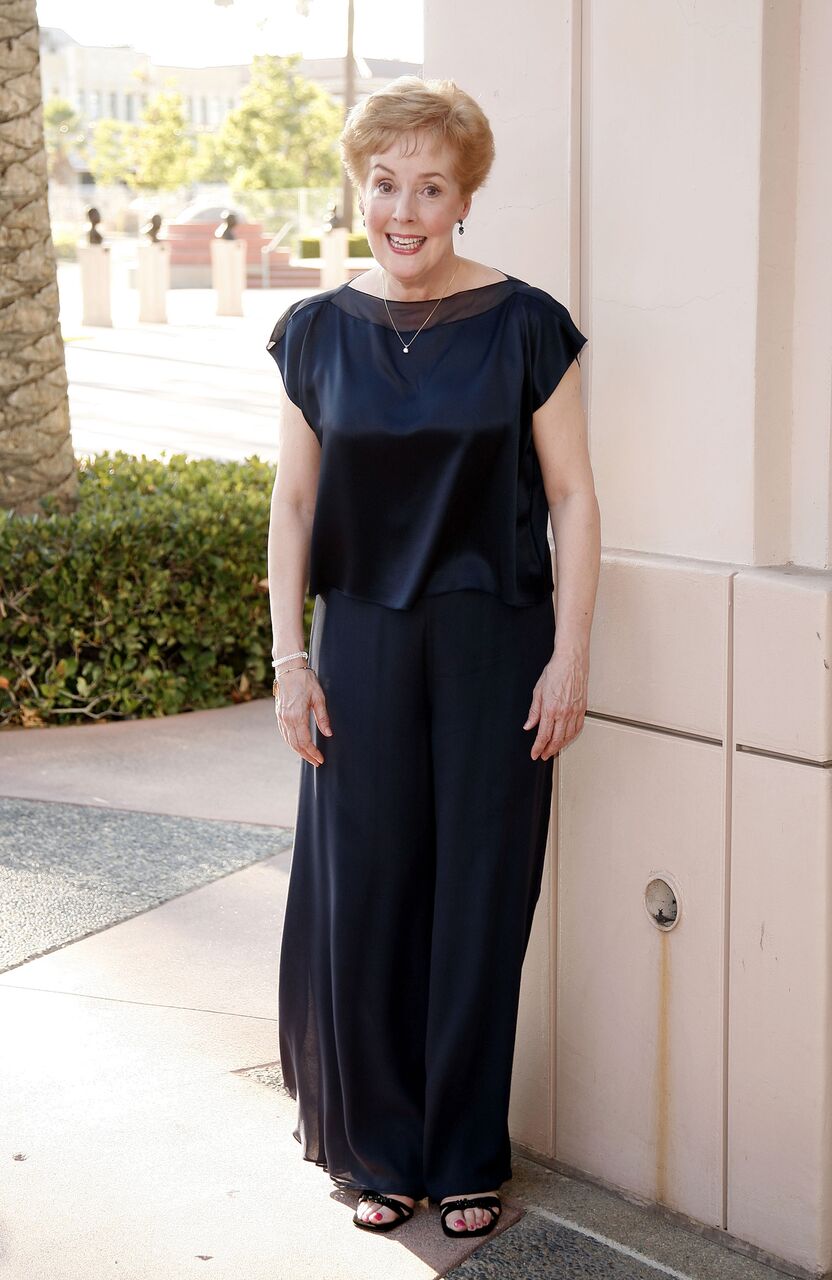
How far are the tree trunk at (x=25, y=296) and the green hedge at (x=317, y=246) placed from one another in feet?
103

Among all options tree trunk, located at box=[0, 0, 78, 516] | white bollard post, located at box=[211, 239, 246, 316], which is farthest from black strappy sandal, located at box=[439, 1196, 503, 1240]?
white bollard post, located at box=[211, 239, 246, 316]

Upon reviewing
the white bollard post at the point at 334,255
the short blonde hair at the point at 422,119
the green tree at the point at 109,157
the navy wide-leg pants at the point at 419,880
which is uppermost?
the green tree at the point at 109,157

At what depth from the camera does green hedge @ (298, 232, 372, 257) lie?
3762cm

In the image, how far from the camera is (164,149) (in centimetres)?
5847

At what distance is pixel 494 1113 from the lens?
2.92 m

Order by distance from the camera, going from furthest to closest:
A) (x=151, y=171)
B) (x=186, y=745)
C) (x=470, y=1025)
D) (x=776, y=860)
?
(x=151, y=171) < (x=186, y=745) < (x=470, y=1025) < (x=776, y=860)

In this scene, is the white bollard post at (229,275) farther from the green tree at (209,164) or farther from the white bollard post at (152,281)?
the green tree at (209,164)

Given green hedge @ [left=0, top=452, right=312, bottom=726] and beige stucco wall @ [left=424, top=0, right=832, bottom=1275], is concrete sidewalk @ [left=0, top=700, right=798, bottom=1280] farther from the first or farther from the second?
green hedge @ [left=0, top=452, right=312, bottom=726]

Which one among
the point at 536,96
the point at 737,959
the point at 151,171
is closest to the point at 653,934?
the point at 737,959

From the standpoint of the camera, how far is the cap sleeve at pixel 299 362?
2.78 m

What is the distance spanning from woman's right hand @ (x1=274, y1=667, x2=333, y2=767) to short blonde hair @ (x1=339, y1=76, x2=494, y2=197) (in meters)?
0.94

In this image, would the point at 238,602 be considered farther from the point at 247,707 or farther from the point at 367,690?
the point at 367,690

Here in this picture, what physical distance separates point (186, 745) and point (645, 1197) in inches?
139

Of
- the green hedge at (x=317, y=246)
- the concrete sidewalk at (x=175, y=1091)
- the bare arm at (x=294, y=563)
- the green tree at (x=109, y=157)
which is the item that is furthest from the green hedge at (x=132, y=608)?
the green tree at (x=109, y=157)
